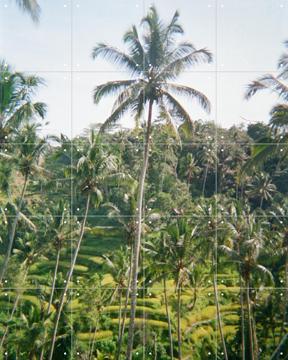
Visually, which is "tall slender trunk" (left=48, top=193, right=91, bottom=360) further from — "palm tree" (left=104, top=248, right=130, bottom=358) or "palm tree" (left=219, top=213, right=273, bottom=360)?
"palm tree" (left=219, top=213, right=273, bottom=360)

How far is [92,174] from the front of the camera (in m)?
5.26

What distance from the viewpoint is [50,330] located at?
16.8 ft

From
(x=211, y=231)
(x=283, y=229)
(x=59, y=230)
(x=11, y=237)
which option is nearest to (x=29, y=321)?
(x=11, y=237)

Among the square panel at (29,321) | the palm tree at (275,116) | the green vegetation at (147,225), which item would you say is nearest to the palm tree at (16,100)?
the green vegetation at (147,225)

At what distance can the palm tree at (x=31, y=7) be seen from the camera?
16.8 ft

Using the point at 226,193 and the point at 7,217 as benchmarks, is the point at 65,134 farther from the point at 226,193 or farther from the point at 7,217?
the point at 226,193

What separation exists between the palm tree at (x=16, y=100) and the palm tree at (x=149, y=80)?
0.54m

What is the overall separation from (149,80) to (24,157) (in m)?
1.27

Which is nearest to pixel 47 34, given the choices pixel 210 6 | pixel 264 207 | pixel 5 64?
pixel 5 64

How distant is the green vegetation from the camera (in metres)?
5.14

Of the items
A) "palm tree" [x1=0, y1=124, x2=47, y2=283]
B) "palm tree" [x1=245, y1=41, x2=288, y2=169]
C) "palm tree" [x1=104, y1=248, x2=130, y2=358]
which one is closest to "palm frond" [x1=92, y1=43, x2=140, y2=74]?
"palm tree" [x1=0, y1=124, x2=47, y2=283]

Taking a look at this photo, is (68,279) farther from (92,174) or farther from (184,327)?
(184,327)

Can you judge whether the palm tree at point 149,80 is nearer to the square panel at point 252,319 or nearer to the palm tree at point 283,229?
the square panel at point 252,319

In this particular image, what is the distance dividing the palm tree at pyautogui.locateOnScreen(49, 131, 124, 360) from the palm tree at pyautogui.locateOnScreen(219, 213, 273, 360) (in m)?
1.12
